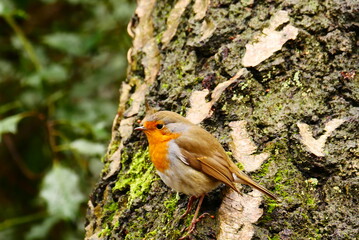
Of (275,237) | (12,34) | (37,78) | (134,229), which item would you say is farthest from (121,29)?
(275,237)

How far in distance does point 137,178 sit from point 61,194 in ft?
3.26

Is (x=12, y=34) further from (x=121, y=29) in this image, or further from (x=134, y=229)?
→ (x=134, y=229)

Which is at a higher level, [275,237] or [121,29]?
[121,29]

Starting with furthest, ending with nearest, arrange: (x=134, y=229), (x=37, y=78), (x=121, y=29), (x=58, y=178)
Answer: (x=121, y=29)
(x=37, y=78)
(x=58, y=178)
(x=134, y=229)

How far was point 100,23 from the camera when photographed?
4.39 meters

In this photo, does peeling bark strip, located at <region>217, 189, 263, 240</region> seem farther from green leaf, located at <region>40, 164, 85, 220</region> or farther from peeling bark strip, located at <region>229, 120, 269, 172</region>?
green leaf, located at <region>40, 164, 85, 220</region>

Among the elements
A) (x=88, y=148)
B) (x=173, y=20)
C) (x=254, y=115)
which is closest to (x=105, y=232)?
(x=254, y=115)

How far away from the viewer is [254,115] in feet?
7.62

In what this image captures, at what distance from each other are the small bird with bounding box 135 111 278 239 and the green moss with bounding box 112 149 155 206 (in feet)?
0.41

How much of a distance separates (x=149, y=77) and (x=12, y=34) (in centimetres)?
259

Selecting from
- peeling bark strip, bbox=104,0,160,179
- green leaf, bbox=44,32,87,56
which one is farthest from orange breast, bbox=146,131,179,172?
green leaf, bbox=44,32,87,56

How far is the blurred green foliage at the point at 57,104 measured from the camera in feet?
11.7

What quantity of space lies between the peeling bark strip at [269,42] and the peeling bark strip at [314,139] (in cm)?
41

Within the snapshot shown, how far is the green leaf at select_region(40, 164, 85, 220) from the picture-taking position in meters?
3.25
